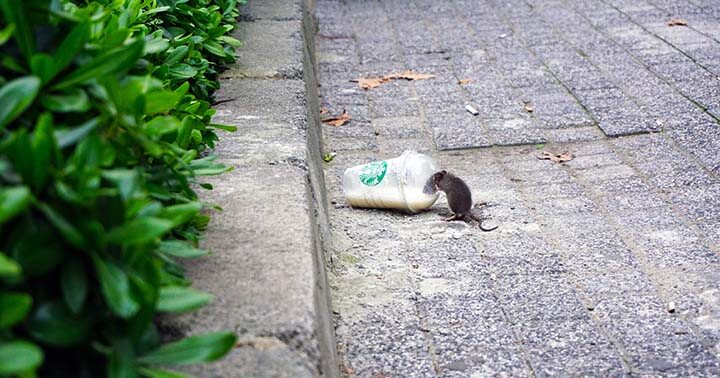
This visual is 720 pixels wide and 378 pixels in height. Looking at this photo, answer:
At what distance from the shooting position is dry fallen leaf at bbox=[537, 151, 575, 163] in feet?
14.0

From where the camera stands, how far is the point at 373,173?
3.75m

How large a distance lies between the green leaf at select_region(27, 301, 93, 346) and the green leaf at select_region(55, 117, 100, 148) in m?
0.26

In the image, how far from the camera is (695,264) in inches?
122

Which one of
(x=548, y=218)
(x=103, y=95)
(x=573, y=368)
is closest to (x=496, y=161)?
(x=548, y=218)

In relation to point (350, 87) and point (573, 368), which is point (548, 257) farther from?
point (350, 87)

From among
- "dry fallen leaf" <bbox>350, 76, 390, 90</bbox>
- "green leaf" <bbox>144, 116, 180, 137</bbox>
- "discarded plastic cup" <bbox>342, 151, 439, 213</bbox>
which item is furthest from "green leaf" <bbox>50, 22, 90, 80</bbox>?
"dry fallen leaf" <bbox>350, 76, 390, 90</bbox>

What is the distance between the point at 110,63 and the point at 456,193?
7.08ft

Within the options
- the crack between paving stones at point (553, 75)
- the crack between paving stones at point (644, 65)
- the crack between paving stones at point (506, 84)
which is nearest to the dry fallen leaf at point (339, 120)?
the crack between paving stones at point (506, 84)

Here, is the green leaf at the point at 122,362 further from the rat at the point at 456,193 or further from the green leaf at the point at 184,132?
the rat at the point at 456,193

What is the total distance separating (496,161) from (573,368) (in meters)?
1.95

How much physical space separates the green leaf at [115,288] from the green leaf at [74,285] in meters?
0.03

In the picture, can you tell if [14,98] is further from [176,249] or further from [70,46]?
[176,249]

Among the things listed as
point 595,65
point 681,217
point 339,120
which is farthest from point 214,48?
point 595,65

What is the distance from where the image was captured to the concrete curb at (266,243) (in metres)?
1.74
